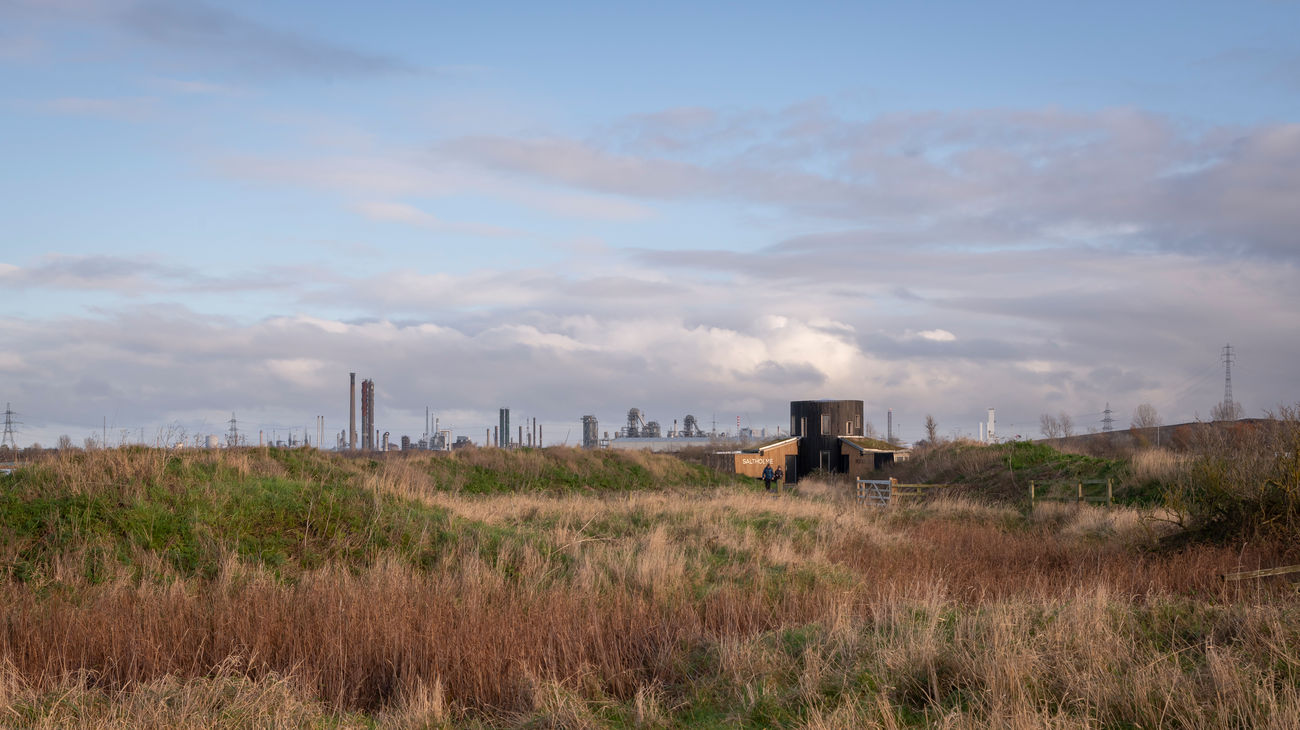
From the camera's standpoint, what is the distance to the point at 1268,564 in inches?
537

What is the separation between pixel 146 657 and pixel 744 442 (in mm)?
96828

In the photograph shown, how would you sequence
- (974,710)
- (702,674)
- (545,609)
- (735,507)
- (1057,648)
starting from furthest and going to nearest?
(735,507)
(545,609)
(702,674)
(1057,648)
(974,710)

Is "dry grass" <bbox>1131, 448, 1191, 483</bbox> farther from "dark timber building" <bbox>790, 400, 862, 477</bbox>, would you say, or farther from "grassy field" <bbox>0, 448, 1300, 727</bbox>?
"dark timber building" <bbox>790, 400, 862, 477</bbox>

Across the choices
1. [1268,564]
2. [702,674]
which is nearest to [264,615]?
[702,674]

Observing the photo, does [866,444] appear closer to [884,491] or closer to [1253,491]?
[884,491]

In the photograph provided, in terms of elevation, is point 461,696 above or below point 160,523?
below

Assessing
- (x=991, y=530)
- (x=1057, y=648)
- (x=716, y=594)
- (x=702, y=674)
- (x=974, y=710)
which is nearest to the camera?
(x=974, y=710)

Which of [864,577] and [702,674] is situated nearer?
[702,674]

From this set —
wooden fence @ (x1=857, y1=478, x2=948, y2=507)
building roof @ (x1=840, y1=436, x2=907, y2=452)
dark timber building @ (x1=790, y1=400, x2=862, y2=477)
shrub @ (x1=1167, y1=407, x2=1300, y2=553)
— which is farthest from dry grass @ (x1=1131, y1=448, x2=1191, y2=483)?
dark timber building @ (x1=790, y1=400, x2=862, y2=477)

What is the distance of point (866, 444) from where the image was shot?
63.9m

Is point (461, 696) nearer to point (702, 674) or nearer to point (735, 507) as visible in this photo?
point (702, 674)

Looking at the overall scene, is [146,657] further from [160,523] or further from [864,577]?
[864,577]

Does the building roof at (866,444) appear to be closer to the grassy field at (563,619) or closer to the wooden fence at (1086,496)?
the wooden fence at (1086,496)

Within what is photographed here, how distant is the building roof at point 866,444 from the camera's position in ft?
203
